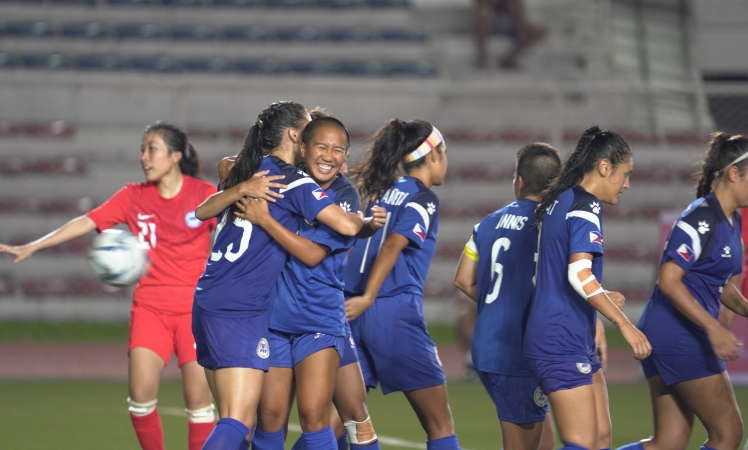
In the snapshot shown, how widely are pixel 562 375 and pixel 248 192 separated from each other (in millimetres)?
1604

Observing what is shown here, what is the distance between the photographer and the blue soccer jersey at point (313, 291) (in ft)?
16.0

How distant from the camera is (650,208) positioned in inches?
632

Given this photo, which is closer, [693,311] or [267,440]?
[267,440]

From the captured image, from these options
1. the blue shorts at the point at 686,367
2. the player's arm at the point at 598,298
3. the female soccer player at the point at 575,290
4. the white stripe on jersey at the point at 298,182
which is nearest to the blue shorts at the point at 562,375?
the female soccer player at the point at 575,290

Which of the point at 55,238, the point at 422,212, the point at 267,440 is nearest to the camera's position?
the point at 267,440

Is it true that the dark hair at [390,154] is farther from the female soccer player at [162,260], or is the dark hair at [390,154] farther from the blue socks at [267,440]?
the blue socks at [267,440]

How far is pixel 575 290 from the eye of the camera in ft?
15.3

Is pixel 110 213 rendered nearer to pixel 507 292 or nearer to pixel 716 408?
pixel 507 292

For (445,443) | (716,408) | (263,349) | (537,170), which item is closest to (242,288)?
(263,349)

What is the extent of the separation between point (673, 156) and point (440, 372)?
11.7 m

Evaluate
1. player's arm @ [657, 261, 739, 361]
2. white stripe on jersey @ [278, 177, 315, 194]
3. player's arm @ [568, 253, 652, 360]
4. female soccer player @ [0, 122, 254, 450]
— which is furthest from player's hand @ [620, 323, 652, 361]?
female soccer player @ [0, 122, 254, 450]

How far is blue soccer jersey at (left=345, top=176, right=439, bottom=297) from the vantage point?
566 cm

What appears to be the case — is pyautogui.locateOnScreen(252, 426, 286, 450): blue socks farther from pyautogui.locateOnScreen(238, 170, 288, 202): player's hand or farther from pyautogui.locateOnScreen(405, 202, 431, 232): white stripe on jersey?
pyautogui.locateOnScreen(405, 202, 431, 232): white stripe on jersey

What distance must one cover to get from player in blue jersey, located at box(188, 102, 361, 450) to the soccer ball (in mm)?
1511
